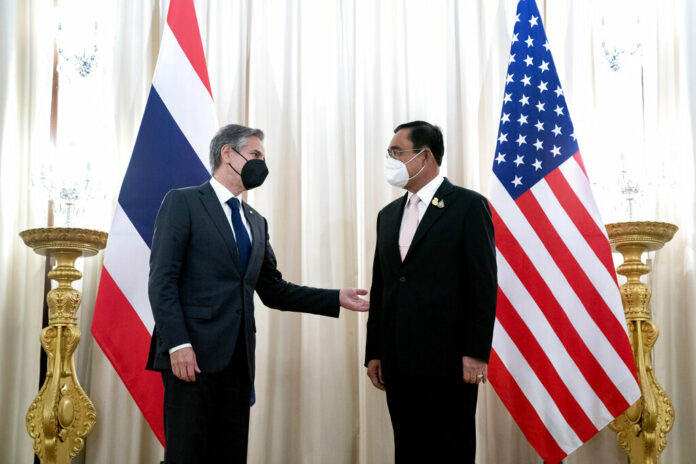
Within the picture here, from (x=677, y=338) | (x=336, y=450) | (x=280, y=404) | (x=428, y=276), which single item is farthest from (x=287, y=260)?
(x=677, y=338)

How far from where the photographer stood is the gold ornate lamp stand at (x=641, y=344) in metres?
3.45

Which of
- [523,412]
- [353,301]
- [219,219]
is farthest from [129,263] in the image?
[523,412]

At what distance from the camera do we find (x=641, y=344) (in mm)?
3543

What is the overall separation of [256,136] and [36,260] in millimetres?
1779

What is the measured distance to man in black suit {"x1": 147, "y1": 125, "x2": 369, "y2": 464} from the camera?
8.16ft

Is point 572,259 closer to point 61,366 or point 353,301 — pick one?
point 353,301

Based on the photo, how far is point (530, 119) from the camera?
3.65 metres

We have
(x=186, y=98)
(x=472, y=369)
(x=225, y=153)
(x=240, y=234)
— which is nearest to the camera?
(x=472, y=369)

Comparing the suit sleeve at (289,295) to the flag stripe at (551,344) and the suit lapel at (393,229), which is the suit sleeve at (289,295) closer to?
the suit lapel at (393,229)

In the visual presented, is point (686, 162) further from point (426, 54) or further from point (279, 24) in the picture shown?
point (279, 24)

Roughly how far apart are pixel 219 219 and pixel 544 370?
1689mm

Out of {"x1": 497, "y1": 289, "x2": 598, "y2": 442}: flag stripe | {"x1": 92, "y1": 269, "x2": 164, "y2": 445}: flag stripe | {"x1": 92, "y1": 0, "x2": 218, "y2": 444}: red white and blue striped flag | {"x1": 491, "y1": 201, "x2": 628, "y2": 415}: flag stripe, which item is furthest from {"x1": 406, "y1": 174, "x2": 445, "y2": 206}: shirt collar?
{"x1": 92, "y1": 269, "x2": 164, "y2": 445}: flag stripe

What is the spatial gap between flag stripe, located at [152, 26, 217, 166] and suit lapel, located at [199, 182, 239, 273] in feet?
3.04

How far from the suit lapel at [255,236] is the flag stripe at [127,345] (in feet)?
3.02
